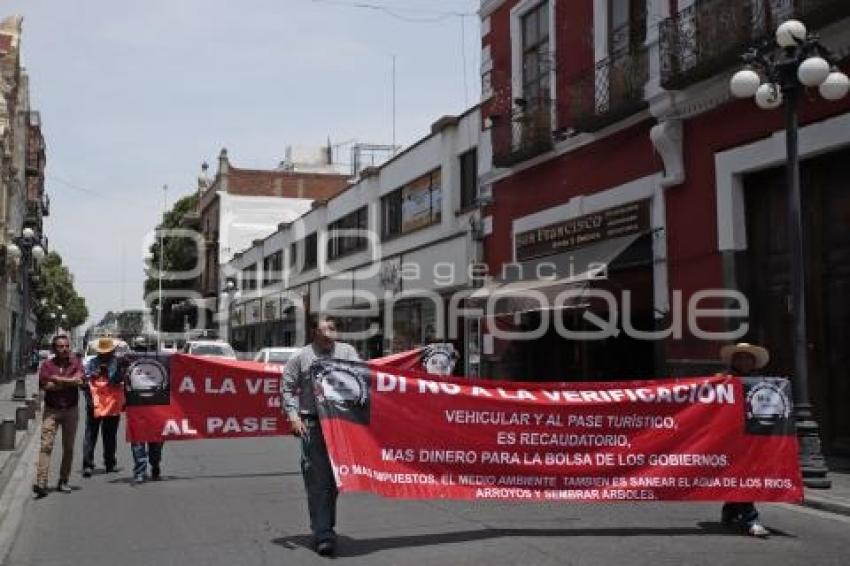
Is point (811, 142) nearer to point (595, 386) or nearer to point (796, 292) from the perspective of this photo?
point (796, 292)

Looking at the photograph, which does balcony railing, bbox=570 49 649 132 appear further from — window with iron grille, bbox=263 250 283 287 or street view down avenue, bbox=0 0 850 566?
window with iron grille, bbox=263 250 283 287

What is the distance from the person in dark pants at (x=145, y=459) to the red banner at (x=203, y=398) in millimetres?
188

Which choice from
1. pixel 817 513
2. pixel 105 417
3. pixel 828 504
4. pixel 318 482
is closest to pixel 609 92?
pixel 828 504

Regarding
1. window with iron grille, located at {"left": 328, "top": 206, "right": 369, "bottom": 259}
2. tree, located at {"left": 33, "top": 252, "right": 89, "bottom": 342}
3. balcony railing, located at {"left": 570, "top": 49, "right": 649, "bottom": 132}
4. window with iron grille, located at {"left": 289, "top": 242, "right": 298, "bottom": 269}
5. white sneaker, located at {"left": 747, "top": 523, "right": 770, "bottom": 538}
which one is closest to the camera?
white sneaker, located at {"left": 747, "top": 523, "right": 770, "bottom": 538}

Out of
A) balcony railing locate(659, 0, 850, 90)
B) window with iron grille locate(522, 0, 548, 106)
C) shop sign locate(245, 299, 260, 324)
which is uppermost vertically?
window with iron grille locate(522, 0, 548, 106)

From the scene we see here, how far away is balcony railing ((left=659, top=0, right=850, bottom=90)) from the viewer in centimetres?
1293

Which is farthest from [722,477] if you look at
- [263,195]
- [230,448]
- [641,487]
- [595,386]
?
[263,195]

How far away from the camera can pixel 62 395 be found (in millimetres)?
11492

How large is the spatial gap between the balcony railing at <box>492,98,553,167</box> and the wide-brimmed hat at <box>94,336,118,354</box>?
10.5 m

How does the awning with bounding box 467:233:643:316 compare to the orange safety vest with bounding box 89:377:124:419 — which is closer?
the orange safety vest with bounding box 89:377:124:419

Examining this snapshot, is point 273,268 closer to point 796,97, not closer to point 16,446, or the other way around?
point 16,446

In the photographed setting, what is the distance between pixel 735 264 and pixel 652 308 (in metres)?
2.61

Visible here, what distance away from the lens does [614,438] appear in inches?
337

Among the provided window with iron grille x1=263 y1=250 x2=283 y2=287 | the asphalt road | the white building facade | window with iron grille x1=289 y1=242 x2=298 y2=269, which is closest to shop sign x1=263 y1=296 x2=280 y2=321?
the white building facade
